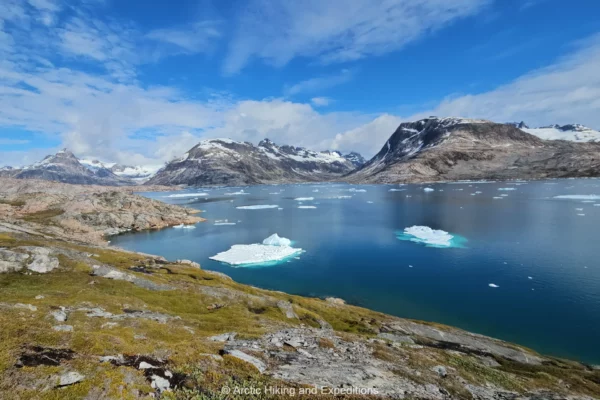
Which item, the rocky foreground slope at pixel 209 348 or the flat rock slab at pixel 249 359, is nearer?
the rocky foreground slope at pixel 209 348

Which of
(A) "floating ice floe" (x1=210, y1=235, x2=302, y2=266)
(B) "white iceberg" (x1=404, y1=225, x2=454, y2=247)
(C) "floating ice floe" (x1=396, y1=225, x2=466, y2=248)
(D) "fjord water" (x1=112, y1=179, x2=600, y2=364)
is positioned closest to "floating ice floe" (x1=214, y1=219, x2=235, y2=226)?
(D) "fjord water" (x1=112, y1=179, x2=600, y2=364)

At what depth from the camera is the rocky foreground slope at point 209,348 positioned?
40.6ft

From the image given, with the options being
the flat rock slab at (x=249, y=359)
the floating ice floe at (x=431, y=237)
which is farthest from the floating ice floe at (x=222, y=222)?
the flat rock slab at (x=249, y=359)

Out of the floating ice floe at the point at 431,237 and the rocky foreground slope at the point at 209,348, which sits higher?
the rocky foreground slope at the point at 209,348

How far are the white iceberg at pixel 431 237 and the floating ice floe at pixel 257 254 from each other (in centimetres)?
3483

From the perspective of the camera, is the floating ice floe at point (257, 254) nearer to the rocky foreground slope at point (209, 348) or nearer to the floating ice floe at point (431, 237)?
the rocky foreground slope at point (209, 348)

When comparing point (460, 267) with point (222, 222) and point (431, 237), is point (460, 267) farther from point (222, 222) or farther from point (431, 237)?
point (222, 222)

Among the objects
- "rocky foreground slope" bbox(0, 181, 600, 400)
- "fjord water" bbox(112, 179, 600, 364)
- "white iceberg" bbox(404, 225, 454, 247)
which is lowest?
"fjord water" bbox(112, 179, 600, 364)

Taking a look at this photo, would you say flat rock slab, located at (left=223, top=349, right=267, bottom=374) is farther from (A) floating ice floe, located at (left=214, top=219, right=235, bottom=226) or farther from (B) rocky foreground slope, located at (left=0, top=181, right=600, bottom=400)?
(A) floating ice floe, located at (left=214, top=219, right=235, bottom=226)

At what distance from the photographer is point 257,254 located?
253 ft

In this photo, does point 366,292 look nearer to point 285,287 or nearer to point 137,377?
point 285,287

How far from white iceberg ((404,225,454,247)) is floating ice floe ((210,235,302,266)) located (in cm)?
3483

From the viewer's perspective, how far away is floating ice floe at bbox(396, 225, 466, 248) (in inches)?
A: 3194

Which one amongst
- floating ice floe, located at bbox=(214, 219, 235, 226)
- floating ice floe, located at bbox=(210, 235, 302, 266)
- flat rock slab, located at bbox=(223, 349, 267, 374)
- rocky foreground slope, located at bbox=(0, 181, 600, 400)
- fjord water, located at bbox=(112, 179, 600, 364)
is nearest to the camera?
rocky foreground slope, located at bbox=(0, 181, 600, 400)
